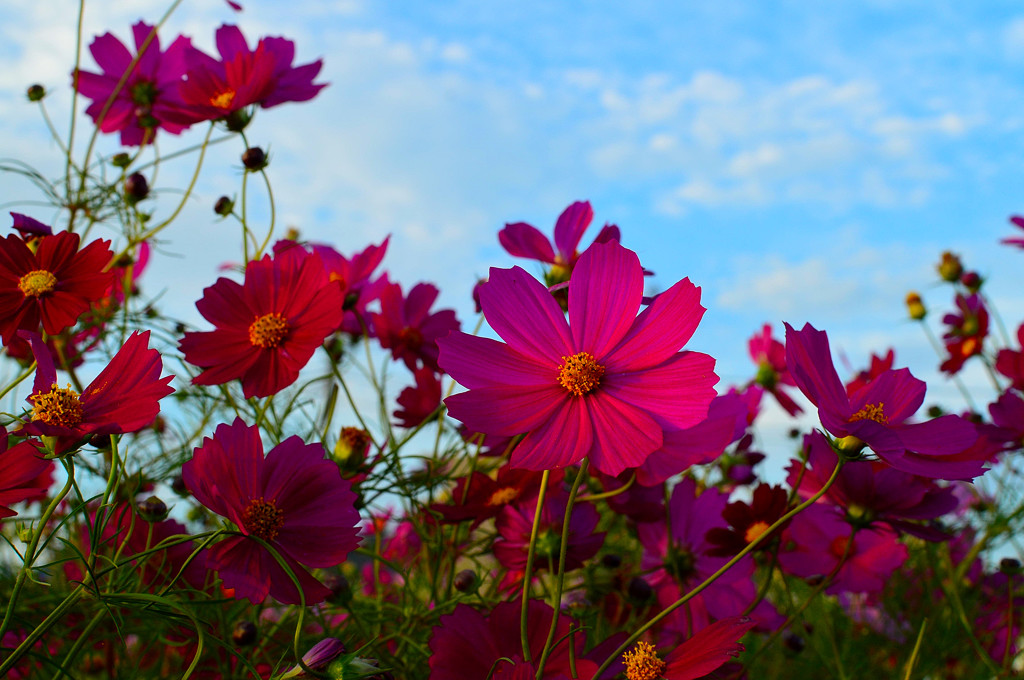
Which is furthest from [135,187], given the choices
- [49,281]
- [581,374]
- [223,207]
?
[581,374]

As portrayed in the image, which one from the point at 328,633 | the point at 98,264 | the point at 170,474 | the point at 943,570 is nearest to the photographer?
the point at 98,264

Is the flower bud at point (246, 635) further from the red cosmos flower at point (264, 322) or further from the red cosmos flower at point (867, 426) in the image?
the red cosmos flower at point (867, 426)

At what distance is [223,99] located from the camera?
0.77 m

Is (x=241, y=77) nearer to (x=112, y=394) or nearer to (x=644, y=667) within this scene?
(x=112, y=394)

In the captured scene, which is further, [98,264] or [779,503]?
[779,503]

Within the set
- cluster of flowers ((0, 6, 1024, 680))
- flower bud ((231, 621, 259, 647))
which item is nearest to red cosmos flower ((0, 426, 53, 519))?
cluster of flowers ((0, 6, 1024, 680))

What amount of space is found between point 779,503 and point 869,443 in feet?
0.91

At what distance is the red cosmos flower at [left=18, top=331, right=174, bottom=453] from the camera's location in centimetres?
49

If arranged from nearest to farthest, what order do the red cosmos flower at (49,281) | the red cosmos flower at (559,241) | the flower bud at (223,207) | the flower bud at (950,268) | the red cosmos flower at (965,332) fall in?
the red cosmos flower at (49,281) → the red cosmos flower at (559,241) → the flower bud at (223,207) → the red cosmos flower at (965,332) → the flower bud at (950,268)

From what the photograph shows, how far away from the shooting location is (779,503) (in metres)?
0.71

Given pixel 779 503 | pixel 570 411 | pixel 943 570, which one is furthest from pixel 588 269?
pixel 943 570

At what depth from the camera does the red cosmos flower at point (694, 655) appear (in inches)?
18.9

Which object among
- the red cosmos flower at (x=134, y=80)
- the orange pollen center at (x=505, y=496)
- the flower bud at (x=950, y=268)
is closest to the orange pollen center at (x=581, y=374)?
the orange pollen center at (x=505, y=496)

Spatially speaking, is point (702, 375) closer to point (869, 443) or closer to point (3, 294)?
point (869, 443)
